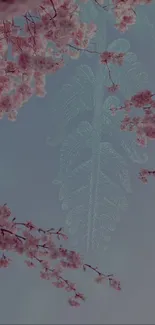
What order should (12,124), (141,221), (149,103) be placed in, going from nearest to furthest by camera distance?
(149,103)
(12,124)
(141,221)

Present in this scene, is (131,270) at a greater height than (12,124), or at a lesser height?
lesser

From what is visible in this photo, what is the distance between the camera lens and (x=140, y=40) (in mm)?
6129

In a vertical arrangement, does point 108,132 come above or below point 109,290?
above

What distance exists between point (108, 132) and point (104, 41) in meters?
1.29

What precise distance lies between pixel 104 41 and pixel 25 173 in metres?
2.17

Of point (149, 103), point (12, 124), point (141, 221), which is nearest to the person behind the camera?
point (149, 103)

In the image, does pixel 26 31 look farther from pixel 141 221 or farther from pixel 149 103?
pixel 141 221

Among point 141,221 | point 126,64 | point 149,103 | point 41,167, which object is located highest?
point 126,64

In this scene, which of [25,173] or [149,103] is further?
[25,173]

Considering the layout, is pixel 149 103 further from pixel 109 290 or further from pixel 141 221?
pixel 109 290

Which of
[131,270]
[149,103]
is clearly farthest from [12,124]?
[149,103]

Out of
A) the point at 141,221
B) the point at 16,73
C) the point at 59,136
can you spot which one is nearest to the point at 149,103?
the point at 16,73

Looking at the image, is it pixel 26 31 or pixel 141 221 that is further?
pixel 141 221

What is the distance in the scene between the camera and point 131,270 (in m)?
6.51
